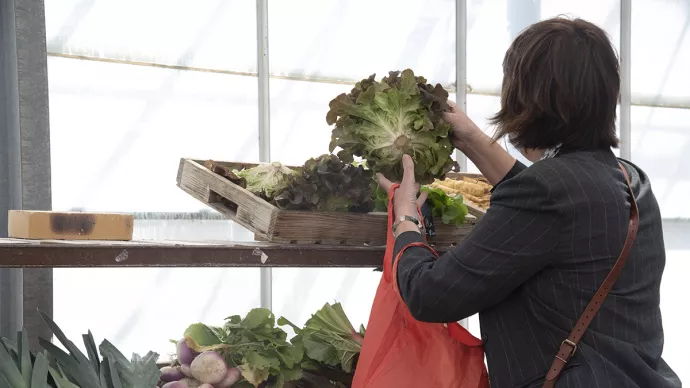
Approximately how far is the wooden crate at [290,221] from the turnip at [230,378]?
1.35 ft

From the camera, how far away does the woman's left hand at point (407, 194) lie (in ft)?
6.18

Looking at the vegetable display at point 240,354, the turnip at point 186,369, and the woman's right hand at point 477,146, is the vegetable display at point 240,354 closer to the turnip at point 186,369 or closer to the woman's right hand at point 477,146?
the turnip at point 186,369

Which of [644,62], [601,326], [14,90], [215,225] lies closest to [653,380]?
[601,326]

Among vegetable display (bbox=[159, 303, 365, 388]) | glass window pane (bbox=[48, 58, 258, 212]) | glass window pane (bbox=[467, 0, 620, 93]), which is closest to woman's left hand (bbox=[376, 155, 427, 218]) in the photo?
vegetable display (bbox=[159, 303, 365, 388])

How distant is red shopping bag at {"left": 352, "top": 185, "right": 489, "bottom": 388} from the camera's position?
1781 millimetres

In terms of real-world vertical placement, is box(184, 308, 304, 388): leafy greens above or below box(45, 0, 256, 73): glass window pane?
below

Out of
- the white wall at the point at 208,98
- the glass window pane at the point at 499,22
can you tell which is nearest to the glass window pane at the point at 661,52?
the white wall at the point at 208,98

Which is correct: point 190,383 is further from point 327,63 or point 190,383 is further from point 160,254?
point 327,63

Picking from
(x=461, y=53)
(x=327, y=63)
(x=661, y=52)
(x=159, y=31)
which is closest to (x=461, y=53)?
(x=461, y=53)

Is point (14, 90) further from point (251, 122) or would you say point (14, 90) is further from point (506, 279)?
point (506, 279)

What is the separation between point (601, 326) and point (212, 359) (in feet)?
3.69

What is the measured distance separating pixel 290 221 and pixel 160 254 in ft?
1.20

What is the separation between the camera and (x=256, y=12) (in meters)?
4.76

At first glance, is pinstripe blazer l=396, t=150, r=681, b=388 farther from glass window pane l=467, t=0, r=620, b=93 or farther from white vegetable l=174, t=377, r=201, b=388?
glass window pane l=467, t=0, r=620, b=93
